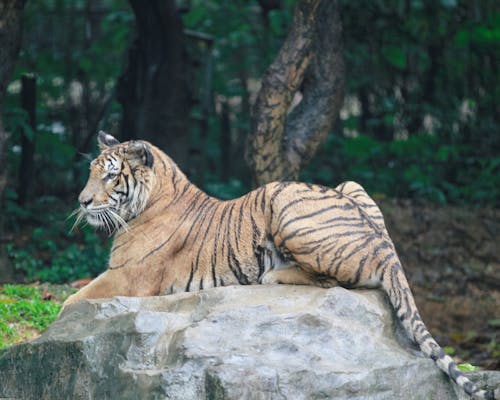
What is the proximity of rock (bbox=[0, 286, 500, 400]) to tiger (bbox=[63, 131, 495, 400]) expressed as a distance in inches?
8.0

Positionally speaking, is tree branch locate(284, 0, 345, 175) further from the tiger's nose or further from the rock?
the rock

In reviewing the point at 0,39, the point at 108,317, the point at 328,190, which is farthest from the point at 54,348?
the point at 0,39

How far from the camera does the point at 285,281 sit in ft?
19.7

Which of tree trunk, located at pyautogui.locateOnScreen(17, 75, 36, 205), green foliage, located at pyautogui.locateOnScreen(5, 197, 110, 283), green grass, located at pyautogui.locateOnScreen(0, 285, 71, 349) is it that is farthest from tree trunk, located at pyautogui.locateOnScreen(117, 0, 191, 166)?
green grass, located at pyautogui.locateOnScreen(0, 285, 71, 349)

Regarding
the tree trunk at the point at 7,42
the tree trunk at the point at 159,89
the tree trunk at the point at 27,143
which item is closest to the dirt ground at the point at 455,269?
the tree trunk at the point at 159,89

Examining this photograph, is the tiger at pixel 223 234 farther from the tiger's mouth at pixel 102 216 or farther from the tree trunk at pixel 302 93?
the tree trunk at pixel 302 93

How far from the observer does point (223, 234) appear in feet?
20.9

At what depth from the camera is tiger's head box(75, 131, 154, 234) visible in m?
6.38

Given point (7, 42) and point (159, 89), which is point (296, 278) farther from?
point (159, 89)

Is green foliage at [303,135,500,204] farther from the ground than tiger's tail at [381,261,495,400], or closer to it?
closer to it

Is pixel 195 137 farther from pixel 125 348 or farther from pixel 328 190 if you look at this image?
pixel 125 348

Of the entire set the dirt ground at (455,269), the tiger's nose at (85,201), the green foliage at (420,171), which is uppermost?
the tiger's nose at (85,201)

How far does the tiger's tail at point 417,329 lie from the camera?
518cm

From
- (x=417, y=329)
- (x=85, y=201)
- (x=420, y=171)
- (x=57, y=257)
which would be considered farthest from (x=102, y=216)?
(x=420, y=171)
